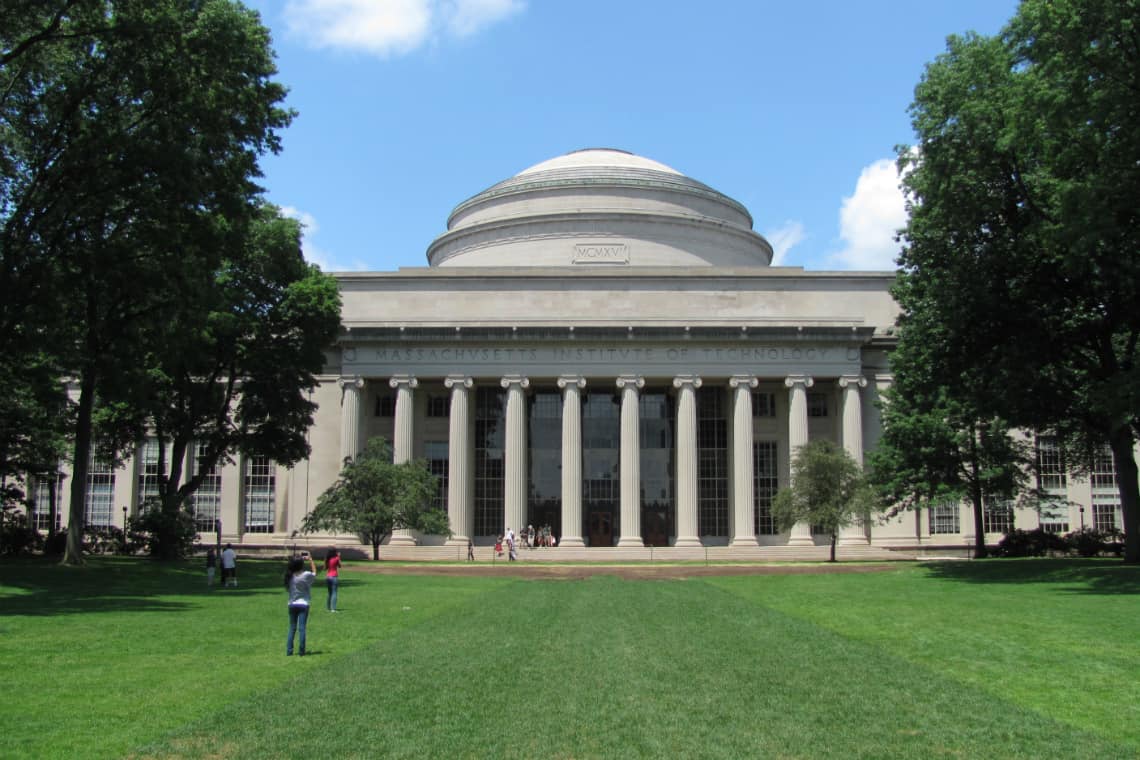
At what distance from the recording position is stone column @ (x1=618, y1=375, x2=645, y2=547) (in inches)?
2345

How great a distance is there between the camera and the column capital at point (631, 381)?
59.9m

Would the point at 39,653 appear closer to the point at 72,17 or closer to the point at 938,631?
the point at 938,631

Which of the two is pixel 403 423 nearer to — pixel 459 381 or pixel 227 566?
pixel 459 381

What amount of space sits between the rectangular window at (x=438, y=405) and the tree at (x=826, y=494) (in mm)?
23041

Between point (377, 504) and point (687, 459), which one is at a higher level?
point (687, 459)

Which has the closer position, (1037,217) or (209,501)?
(1037,217)

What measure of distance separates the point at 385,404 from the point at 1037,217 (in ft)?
135

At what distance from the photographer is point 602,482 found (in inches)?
2499

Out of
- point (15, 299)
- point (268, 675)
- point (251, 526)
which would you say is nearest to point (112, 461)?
point (251, 526)

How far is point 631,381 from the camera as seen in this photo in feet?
197

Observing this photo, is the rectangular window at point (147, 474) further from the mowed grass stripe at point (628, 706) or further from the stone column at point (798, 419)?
the mowed grass stripe at point (628, 706)

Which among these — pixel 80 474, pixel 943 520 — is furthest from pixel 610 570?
pixel 943 520

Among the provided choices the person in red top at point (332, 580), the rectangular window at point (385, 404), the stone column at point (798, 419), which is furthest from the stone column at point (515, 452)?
the person in red top at point (332, 580)

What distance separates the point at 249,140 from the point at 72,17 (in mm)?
5763
